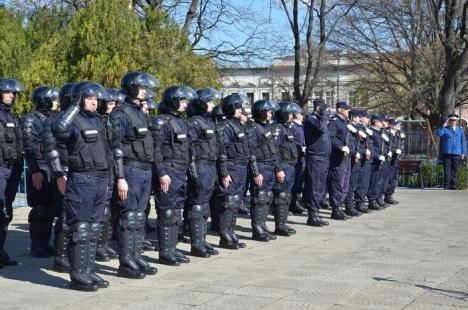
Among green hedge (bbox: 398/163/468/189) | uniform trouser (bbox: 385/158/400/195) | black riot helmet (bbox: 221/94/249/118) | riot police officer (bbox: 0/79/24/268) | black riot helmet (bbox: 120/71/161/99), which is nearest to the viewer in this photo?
black riot helmet (bbox: 120/71/161/99)

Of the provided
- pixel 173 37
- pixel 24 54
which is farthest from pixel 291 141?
pixel 24 54

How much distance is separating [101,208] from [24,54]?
11.3 m

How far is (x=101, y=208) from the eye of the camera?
7.59 metres

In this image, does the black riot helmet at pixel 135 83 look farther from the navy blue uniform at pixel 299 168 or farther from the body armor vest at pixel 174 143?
the navy blue uniform at pixel 299 168

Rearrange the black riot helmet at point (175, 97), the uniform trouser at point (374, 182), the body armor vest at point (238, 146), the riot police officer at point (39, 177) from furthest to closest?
the uniform trouser at point (374, 182)
the body armor vest at point (238, 146)
the riot police officer at point (39, 177)
the black riot helmet at point (175, 97)

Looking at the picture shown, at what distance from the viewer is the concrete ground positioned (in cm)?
693

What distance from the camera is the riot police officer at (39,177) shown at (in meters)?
9.05

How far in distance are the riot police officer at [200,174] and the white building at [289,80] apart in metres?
14.6

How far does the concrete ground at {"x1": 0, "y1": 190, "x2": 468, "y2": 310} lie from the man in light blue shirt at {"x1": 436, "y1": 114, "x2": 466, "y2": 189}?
26.9 ft

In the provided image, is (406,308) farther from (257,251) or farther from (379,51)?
(379,51)

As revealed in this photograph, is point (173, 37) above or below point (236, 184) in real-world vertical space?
above

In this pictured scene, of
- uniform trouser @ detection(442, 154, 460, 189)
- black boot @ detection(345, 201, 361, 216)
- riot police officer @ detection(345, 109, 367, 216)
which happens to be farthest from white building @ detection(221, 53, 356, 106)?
black boot @ detection(345, 201, 361, 216)

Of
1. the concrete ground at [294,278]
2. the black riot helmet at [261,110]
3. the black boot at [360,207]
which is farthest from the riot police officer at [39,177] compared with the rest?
the black boot at [360,207]

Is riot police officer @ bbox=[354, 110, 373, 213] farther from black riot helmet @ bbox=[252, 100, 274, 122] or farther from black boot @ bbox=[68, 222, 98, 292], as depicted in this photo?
black boot @ bbox=[68, 222, 98, 292]
